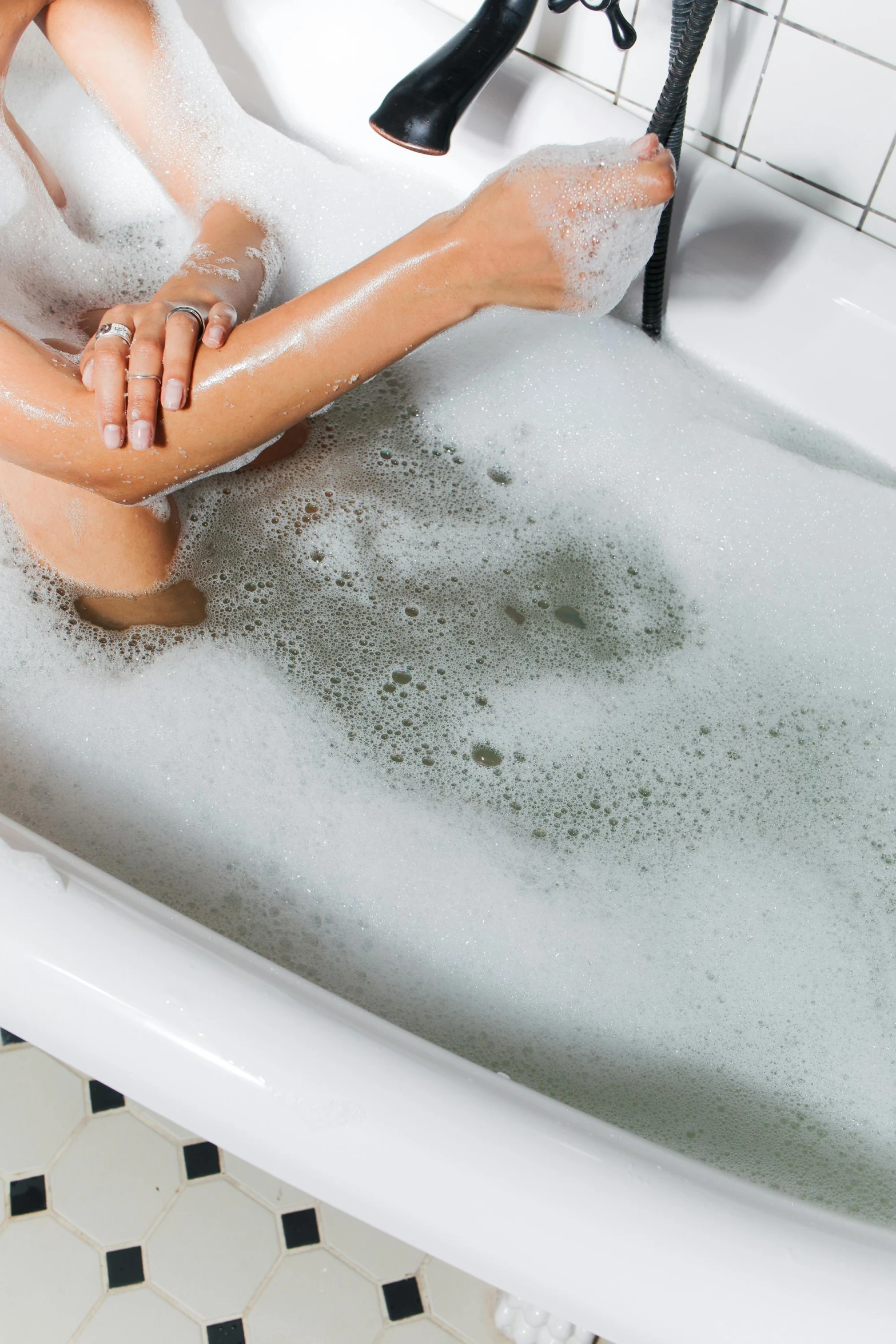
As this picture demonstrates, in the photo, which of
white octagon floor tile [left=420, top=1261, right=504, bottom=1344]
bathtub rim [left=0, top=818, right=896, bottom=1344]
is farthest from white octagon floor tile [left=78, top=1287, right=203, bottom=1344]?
bathtub rim [left=0, top=818, right=896, bottom=1344]

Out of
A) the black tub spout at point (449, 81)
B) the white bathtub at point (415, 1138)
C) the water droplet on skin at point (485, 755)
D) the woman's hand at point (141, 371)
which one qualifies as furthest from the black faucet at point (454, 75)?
the white bathtub at point (415, 1138)

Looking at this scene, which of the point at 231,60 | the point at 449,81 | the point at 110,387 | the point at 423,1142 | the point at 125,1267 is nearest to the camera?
the point at 423,1142

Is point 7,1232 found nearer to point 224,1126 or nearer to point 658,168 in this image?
point 224,1126

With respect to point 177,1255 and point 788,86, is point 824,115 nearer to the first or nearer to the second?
point 788,86

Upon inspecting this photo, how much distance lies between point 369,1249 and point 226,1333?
14cm

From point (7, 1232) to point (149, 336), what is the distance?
0.79 meters

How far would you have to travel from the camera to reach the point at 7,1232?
1.02 m

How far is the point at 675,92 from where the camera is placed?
93 centimetres

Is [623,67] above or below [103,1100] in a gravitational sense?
above

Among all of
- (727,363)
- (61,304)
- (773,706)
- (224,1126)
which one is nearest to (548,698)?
(773,706)

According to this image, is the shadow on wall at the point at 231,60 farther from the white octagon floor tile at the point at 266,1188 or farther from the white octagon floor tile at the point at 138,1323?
the white octagon floor tile at the point at 138,1323

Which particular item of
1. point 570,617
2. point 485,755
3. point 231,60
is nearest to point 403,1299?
point 485,755

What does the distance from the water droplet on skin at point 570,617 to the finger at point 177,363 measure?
1.38 ft

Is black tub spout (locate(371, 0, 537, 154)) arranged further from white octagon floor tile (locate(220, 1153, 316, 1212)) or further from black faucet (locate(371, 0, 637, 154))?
white octagon floor tile (locate(220, 1153, 316, 1212))
